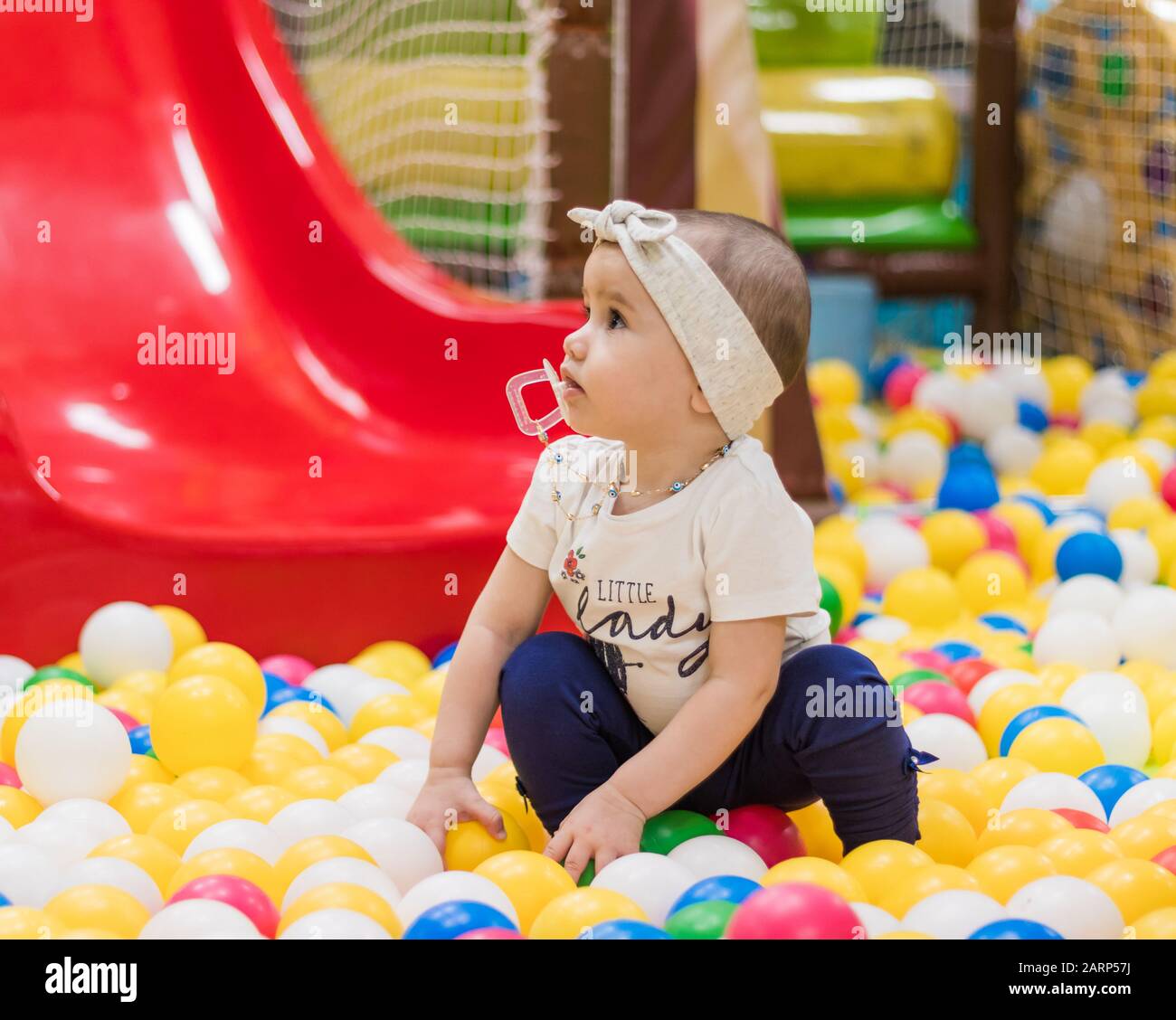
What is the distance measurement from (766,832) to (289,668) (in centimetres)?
74

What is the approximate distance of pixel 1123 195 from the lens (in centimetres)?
385

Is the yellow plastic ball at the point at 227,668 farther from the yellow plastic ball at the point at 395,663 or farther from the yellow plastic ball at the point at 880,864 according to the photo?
the yellow plastic ball at the point at 880,864

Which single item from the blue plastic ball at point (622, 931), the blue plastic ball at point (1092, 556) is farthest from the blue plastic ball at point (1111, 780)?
the blue plastic ball at point (1092, 556)

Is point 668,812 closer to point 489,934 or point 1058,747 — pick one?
point 489,934

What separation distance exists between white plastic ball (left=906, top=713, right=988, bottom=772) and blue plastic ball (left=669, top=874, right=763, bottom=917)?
46 cm

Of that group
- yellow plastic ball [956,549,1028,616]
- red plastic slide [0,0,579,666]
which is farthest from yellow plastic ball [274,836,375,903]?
yellow plastic ball [956,549,1028,616]

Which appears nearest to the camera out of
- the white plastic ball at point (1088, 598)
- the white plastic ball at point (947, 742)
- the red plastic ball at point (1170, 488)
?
the white plastic ball at point (947, 742)

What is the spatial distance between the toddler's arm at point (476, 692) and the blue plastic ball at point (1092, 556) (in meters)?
1.03

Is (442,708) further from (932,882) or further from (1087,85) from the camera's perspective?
(1087,85)

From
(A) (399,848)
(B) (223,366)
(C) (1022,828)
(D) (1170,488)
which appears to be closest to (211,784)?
(A) (399,848)

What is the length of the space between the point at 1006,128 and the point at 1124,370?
74 cm

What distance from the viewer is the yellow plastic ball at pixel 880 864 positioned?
1211 mm

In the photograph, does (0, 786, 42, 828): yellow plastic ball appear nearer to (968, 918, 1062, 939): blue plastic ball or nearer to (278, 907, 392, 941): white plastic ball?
(278, 907, 392, 941): white plastic ball

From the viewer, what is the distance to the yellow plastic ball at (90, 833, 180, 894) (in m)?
1.27
